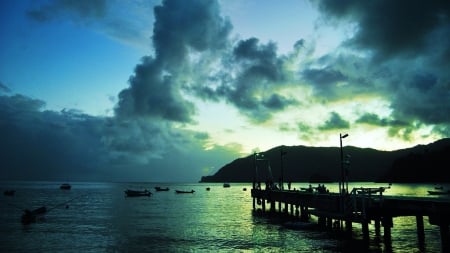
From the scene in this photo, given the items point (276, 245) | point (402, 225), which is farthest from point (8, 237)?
point (402, 225)

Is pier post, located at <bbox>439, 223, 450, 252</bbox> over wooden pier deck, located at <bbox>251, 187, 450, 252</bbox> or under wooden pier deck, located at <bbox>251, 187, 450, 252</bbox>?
under

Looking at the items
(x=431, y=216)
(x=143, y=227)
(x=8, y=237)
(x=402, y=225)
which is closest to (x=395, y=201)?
(x=431, y=216)

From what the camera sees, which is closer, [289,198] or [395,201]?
[395,201]

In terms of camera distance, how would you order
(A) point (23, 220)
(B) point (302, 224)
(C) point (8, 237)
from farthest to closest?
(A) point (23, 220) < (B) point (302, 224) < (C) point (8, 237)

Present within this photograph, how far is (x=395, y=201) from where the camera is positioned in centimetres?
3114

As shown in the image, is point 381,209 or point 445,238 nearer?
point 445,238

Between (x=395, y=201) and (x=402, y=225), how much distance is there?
21.3 metres

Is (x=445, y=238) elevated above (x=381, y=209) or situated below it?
below

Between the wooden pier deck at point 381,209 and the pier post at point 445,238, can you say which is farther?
the wooden pier deck at point 381,209

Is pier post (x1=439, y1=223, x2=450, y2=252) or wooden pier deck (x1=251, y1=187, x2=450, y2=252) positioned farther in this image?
wooden pier deck (x1=251, y1=187, x2=450, y2=252)

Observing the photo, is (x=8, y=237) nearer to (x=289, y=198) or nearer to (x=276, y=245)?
(x=276, y=245)

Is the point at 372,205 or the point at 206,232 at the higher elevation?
the point at 372,205

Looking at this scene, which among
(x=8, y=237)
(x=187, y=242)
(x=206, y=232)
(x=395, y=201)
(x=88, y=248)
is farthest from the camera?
(x=206, y=232)

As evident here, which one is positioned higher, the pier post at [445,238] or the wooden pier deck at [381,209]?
the wooden pier deck at [381,209]
